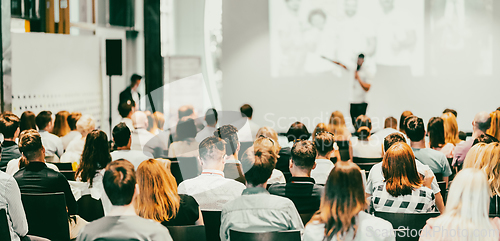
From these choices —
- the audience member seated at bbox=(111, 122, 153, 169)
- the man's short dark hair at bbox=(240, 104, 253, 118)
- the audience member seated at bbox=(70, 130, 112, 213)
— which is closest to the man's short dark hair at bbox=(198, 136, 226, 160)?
the audience member seated at bbox=(70, 130, 112, 213)

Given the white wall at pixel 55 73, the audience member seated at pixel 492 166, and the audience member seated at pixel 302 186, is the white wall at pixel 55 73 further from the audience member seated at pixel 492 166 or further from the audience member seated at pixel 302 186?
the audience member seated at pixel 492 166

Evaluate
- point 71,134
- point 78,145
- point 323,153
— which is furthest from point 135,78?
point 323,153

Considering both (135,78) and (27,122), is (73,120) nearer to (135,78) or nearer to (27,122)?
(27,122)

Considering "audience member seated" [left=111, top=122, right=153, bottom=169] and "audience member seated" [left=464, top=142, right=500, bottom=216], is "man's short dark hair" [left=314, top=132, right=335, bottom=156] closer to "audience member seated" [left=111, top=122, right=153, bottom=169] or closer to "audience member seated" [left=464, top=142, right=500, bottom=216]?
"audience member seated" [left=464, top=142, right=500, bottom=216]

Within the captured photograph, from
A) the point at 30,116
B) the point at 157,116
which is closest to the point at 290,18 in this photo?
the point at 157,116

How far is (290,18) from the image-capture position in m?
10.0

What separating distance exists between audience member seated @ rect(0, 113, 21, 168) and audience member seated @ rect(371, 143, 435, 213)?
122 inches

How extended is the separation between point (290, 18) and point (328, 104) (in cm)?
201

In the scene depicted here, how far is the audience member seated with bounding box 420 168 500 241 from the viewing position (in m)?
1.94

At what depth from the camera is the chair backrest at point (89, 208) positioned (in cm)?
327

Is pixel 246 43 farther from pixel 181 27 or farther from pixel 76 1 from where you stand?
pixel 76 1

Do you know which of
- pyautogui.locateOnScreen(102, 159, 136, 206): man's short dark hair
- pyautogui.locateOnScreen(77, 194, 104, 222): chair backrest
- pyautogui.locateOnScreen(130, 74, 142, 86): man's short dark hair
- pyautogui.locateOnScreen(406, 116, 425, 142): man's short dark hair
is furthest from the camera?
pyautogui.locateOnScreen(130, 74, 142, 86): man's short dark hair

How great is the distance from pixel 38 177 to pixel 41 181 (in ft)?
0.12

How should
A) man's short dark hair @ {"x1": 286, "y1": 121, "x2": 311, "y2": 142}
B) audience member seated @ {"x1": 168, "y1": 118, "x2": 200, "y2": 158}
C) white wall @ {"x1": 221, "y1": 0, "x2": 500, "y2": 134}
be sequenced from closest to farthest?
audience member seated @ {"x1": 168, "y1": 118, "x2": 200, "y2": 158} < man's short dark hair @ {"x1": 286, "y1": 121, "x2": 311, "y2": 142} < white wall @ {"x1": 221, "y1": 0, "x2": 500, "y2": 134}
